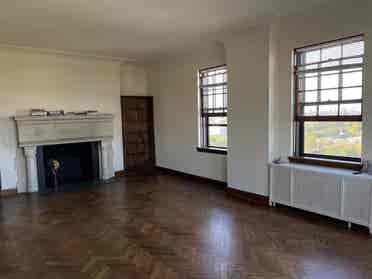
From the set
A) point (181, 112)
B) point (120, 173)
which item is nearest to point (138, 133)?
point (120, 173)

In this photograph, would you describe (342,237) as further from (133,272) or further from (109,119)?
(109,119)

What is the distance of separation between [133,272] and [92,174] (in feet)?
14.0

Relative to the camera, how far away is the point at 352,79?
3.50m

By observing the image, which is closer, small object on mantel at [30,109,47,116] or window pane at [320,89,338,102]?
window pane at [320,89,338,102]

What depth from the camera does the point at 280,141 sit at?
4316 mm

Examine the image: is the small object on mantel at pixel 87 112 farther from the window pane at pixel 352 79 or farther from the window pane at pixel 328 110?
the window pane at pixel 352 79

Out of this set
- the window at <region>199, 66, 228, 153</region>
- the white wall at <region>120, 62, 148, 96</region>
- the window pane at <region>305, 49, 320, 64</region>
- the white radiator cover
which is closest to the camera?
the white radiator cover

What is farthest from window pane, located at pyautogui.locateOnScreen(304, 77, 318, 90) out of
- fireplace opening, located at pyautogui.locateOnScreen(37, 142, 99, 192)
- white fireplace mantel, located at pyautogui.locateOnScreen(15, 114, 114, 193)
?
fireplace opening, located at pyautogui.locateOnScreen(37, 142, 99, 192)

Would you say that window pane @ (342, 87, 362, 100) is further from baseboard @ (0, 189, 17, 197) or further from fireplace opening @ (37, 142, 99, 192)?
baseboard @ (0, 189, 17, 197)

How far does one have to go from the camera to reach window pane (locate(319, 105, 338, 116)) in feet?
12.1

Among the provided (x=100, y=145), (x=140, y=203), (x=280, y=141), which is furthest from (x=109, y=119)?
(x=280, y=141)

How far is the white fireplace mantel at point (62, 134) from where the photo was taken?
5.34 m

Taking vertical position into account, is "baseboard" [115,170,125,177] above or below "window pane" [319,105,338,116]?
below

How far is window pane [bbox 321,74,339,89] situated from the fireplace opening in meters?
4.76
